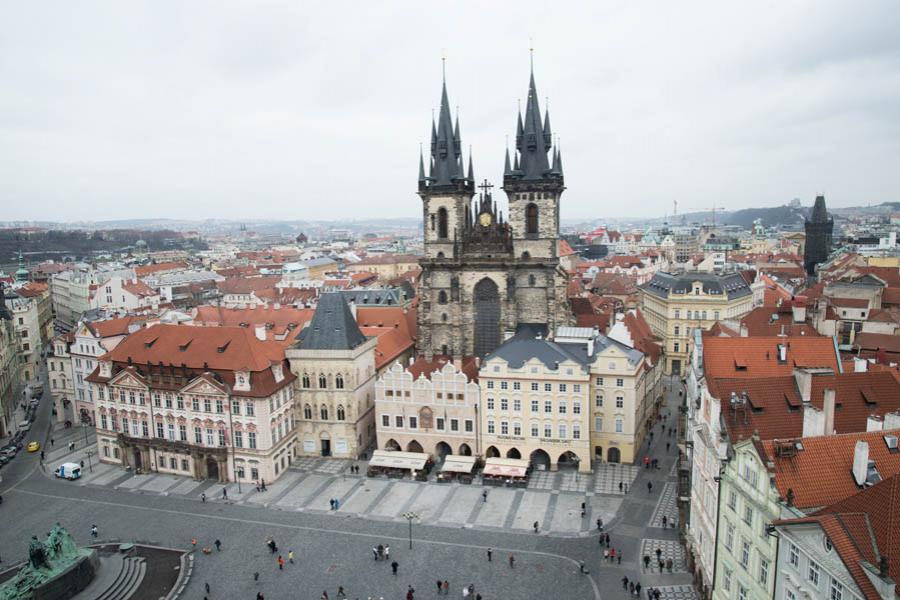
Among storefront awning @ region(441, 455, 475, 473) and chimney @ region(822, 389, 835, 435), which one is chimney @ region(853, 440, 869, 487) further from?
storefront awning @ region(441, 455, 475, 473)

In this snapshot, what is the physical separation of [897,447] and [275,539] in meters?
43.9

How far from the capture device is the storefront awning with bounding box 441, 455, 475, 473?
6456 cm

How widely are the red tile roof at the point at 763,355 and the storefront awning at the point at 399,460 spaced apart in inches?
1190

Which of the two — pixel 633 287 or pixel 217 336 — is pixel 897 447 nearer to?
pixel 217 336

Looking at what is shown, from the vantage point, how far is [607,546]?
51.4 meters

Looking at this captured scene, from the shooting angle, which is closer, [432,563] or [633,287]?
[432,563]

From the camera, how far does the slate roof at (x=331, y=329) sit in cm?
7106

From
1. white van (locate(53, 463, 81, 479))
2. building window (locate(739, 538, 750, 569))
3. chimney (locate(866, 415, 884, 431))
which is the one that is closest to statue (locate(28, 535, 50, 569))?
white van (locate(53, 463, 81, 479))

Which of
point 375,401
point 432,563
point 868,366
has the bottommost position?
point 432,563

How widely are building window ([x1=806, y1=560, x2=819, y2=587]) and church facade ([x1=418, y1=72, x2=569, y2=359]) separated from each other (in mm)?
52811

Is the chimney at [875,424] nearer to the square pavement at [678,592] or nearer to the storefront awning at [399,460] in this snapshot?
the square pavement at [678,592]

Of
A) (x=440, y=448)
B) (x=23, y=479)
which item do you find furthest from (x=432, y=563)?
(x=23, y=479)

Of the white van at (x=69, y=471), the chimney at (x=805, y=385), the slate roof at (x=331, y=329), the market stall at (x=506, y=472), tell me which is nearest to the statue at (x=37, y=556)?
the white van at (x=69, y=471)

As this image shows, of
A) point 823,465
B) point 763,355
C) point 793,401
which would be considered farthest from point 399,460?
point 823,465
